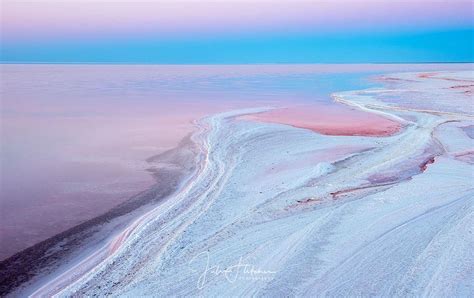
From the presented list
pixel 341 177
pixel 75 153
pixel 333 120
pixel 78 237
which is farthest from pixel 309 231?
pixel 333 120

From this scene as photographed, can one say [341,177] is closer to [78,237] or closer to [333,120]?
[78,237]

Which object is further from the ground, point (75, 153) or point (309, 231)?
→ point (75, 153)

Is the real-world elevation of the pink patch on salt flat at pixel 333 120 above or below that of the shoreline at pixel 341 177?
above

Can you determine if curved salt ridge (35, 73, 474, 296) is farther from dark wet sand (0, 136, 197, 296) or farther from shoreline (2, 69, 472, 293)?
dark wet sand (0, 136, 197, 296)

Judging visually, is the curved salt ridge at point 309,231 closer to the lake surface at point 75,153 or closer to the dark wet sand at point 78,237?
the dark wet sand at point 78,237

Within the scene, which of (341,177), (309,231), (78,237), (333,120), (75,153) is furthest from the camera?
(333,120)

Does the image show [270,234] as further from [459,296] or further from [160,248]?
[459,296]

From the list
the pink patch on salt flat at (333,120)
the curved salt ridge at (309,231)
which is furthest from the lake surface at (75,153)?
the curved salt ridge at (309,231)
